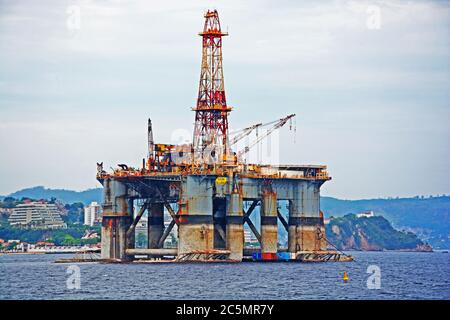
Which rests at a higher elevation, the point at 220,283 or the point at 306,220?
the point at 306,220

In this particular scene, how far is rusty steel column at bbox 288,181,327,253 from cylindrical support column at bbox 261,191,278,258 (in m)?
2.87

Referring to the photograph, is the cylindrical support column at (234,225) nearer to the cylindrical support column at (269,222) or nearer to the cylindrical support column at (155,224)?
the cylindrical support column at (269,222)

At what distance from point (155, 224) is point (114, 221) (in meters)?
6.89

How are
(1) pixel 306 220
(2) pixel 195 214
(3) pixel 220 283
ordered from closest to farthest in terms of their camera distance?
1. (3) pixel 220 283
2. (2) pixel 195 214
3. (1) pixel 306 220

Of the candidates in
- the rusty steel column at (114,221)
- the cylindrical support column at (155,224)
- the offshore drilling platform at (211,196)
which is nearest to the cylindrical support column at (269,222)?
the offshore drilling platform at (211,196)

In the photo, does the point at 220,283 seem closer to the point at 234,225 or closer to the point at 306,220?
the point at 234,225

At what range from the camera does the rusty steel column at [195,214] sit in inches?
5251

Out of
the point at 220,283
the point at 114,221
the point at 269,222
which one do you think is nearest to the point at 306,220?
the point at 269,222

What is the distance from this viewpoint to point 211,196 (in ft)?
440

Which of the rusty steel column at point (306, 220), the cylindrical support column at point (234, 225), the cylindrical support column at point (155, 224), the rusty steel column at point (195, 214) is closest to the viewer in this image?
the rusty steel column at point (195, 214)

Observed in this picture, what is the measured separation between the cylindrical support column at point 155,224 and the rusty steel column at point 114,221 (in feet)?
12.0

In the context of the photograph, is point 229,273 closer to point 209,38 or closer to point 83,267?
point 83,267

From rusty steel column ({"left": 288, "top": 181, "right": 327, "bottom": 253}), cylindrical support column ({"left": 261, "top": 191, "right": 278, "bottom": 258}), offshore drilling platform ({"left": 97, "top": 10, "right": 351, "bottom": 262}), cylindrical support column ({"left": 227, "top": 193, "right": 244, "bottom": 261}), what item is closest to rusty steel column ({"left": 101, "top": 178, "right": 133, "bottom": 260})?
offshore drilling platform ({"left": 97, "top": 10, "right": 351, "bottom": 262})

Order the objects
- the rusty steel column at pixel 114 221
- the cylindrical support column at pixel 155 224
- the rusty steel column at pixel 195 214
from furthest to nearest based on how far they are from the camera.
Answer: the cylindrical support column at pixel 155 224 → the rusty steel column at pixel 114 221 → the rusty steel column at pixel 195 214
